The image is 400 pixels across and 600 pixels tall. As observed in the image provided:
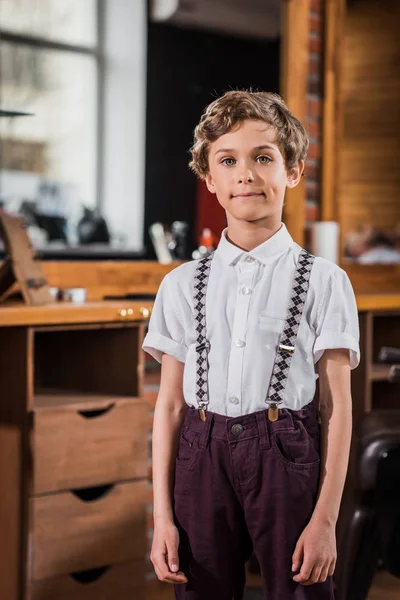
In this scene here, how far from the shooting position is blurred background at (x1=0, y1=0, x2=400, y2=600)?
8.09 feet

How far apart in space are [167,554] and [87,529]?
4.35 feet

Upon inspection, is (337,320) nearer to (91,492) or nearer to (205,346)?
(205,346)

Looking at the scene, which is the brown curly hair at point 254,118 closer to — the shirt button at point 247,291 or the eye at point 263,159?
the eye at point 263,159

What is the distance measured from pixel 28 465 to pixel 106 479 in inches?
9.6

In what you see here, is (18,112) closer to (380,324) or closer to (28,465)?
(28,465)

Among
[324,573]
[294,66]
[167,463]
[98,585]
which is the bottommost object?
[98,585]

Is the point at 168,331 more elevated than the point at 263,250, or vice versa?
the point at 263,250

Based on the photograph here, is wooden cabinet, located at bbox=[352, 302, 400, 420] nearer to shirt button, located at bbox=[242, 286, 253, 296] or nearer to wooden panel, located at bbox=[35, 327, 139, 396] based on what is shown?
wooden panel, located at bbox=[35, 327, 139, 396]

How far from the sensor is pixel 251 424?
1.25 m

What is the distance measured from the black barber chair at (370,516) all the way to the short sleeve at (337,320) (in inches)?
40.1

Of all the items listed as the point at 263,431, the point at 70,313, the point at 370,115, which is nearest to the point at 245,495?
the point at 263,431

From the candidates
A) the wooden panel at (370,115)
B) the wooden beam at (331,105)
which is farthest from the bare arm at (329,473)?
the wooden panel at (370,115)

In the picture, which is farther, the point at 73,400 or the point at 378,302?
the point at 378,302

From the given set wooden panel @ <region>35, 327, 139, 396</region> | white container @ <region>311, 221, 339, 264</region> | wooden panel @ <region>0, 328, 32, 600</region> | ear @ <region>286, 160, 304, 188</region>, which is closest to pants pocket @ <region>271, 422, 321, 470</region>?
ear @ <region>286, 160, 304, 188</region>
